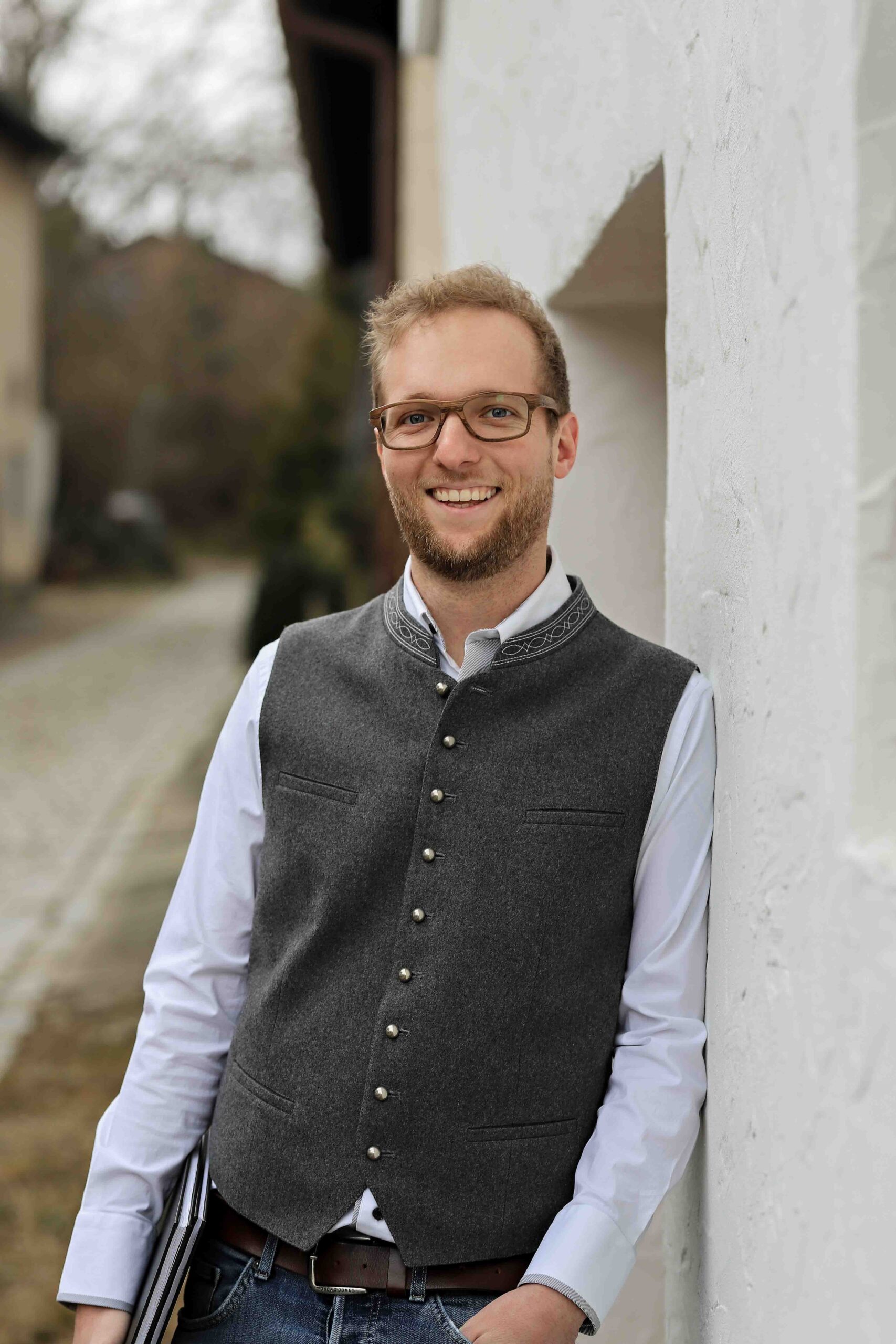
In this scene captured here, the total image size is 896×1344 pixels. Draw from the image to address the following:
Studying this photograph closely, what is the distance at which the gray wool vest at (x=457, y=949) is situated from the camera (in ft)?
4.95

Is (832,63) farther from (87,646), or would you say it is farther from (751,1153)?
(87,646)

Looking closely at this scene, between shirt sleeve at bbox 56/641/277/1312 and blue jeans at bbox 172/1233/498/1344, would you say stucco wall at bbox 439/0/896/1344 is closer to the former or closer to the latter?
blue jeans at bbox 172/1233/498/1344

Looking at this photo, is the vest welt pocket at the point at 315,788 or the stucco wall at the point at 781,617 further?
the vest welt pocket at the point at 315,788

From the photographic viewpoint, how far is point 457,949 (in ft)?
4.98

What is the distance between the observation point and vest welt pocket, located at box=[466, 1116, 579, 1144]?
1506 mm

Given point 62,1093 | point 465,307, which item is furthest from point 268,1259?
point 62,1093

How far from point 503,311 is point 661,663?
0.47 m

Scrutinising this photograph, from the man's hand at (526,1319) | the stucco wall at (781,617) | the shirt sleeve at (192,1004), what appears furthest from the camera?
the shirt sleeve at (192,1004)

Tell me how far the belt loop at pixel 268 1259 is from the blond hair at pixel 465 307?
1.03m

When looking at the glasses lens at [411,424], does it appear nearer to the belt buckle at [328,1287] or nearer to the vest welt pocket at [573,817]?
the vest welt pocket at [573,817]

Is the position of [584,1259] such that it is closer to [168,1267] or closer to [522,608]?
[168,1267]

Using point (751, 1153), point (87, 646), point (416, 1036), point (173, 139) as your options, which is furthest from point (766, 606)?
point (173, 139)

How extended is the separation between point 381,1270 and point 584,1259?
24 centimetres

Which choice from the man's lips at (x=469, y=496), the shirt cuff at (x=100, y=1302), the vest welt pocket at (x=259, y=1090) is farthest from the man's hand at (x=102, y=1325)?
the man's lips at (x=469, y=496)
